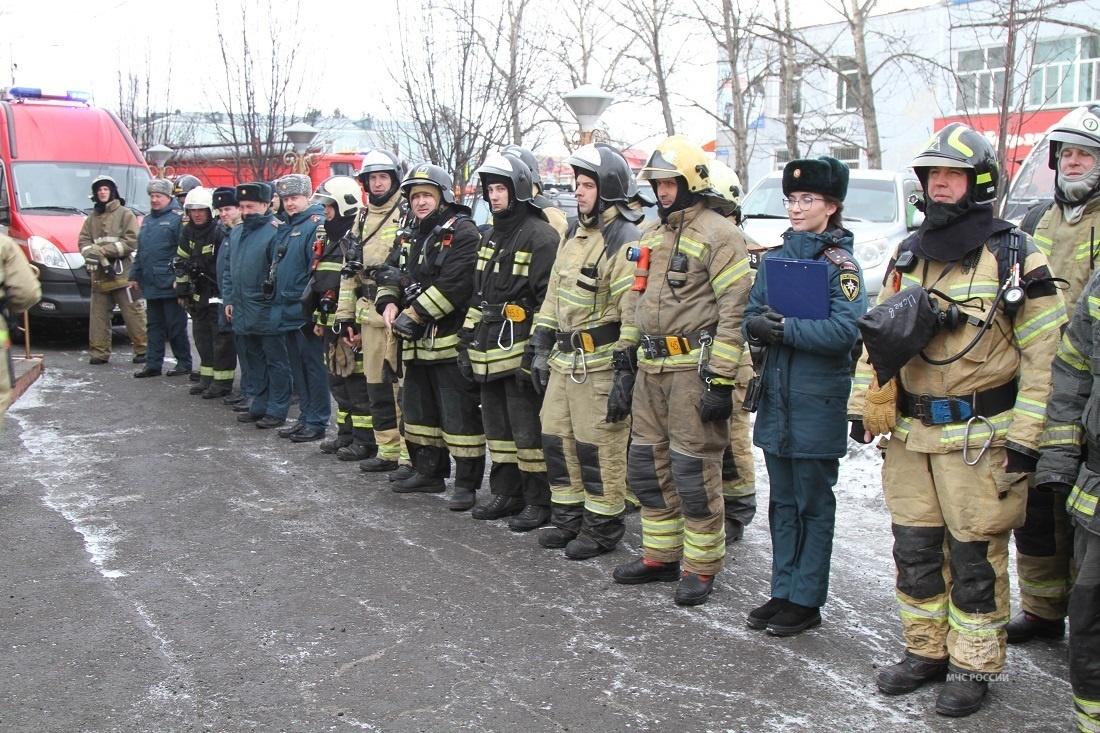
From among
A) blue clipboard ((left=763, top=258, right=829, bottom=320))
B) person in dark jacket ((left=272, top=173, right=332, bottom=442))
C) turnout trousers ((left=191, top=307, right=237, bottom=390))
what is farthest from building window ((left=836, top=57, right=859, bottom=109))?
blue clipboard ((left=763, top=258, right=829, bottom=320))

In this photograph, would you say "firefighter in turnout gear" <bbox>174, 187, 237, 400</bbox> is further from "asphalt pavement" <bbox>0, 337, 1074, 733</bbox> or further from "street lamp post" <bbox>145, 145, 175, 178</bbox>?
"street lamp post" <bbox>145, 145, 175, 178</bbox>

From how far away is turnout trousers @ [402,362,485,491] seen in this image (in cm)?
725

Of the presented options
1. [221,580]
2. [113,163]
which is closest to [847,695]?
[221,580]

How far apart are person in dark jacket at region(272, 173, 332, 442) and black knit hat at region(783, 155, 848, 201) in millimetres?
5427

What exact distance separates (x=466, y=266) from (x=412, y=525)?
176 cm

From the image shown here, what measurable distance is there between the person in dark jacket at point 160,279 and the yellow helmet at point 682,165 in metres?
8.02

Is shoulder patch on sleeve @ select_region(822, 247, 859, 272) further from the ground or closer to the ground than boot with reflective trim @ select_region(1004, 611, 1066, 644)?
further from the ground

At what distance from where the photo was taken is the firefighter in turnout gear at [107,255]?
41.4 ft

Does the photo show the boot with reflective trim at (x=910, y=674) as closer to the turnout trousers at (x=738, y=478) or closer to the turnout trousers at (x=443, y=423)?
the turnout trousers at (x=738, y=478)

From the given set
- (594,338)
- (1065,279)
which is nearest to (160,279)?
(594,338)

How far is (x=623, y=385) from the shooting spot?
5.74 m

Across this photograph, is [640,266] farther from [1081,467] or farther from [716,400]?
[1081,467]

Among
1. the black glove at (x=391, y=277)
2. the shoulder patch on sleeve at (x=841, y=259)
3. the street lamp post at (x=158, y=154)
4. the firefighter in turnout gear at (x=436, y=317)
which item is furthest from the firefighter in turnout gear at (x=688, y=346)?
the street lamp post at (x=158, y=154)

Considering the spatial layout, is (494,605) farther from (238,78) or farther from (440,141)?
(238,78)
